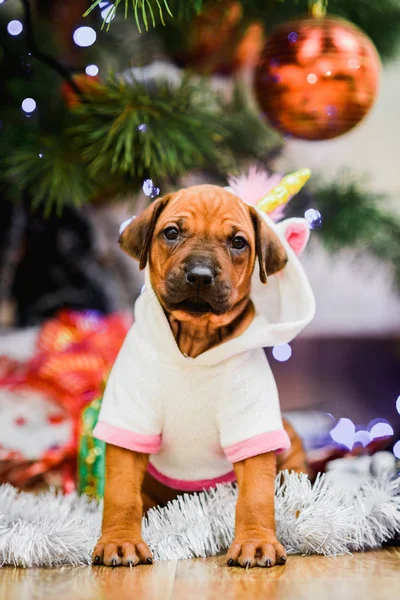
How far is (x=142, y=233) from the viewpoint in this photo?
4.50 feet

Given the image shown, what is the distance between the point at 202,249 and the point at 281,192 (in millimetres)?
314

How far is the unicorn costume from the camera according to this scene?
1334mm

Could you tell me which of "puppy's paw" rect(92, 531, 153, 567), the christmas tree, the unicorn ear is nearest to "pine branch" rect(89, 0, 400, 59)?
the christmas tree

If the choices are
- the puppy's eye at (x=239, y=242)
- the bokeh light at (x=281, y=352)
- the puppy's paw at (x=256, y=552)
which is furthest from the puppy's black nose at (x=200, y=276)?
the bokeh light at (x=281, y=352)

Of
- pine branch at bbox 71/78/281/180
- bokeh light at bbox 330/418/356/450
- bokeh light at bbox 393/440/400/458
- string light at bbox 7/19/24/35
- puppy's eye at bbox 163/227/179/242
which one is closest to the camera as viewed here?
puppy's eye at bbox 163/227/179/242

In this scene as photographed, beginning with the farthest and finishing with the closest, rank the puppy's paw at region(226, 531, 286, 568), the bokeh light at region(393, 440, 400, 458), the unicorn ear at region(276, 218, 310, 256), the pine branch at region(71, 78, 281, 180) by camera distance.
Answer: the bokeh light at region(393, 440, 400, 458), the pine branch at region(71, 78, 281, 180), the unicorn ear at region(276, 218, 310, 256), the puppy's paw at region(226, 531, 286, 568)

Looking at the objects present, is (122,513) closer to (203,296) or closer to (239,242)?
(203,296)

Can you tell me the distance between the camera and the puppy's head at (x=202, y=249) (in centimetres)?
126

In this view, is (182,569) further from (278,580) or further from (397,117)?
(397,117)

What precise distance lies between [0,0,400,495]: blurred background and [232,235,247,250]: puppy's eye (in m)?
0.30

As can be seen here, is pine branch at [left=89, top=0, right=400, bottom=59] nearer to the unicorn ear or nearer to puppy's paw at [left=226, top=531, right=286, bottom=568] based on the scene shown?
the unicorn ear

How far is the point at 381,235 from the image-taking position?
224 cm

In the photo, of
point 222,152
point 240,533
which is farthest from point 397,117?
point 240,533

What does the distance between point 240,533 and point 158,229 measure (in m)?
0.50
